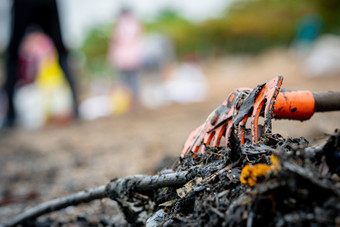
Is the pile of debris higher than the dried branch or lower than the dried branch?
higher

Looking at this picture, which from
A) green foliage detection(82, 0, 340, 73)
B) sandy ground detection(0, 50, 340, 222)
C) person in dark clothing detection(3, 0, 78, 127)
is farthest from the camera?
green foliage detection(82, 0, 340, 73)

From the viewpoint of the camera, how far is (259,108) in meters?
1.26

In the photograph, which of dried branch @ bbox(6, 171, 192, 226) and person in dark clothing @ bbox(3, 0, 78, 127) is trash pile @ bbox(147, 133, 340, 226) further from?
person in dark clothing @ bbox(3, 0, 78, 127)

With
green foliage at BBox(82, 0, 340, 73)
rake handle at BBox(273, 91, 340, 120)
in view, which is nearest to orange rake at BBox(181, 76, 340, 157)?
rake handle at BBox(273, 91, 340, 120)

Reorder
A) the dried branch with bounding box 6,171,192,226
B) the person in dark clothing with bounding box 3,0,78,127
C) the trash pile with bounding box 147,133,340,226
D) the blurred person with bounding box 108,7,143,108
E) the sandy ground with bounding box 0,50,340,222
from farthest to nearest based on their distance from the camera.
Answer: the blurred person with bounding box 108,7,143,108, the person in dark clothing with bounding box 3,0,78,127, the sandy ground with bounding box 0,50,340,222, the dried branch with bounding box 6,171,192,226, the trash pile with bounding box 147,133,340,226

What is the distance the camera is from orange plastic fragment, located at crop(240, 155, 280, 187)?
91cm

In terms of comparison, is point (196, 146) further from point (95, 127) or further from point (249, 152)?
point (95, 127)

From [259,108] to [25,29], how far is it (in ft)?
16.7

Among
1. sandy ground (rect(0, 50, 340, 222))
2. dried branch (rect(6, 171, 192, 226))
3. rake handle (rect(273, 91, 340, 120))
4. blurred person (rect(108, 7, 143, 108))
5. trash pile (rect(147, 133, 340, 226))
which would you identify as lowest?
sandy ground (rect(0, 50, 340, 222))

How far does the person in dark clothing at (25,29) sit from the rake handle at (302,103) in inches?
185

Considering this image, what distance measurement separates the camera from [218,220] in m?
0.93

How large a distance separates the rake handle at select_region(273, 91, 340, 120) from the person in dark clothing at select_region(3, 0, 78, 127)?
4.69 m

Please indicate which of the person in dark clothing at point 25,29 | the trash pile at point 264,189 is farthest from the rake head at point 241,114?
the person in dark clothing at point 25,29

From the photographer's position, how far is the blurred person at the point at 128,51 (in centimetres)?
740
